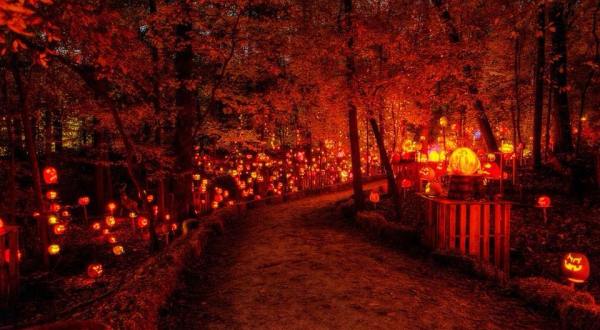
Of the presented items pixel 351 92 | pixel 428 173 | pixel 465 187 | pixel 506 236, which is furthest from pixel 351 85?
pixel 506 236

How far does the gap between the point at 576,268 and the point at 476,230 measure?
1.94 metres

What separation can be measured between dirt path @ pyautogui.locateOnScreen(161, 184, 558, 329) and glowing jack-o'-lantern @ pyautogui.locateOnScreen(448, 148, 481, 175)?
2441 mm

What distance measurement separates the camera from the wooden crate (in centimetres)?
838

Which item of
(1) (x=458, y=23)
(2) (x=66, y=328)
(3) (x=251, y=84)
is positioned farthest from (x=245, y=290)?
(3) (x=251, y=84)

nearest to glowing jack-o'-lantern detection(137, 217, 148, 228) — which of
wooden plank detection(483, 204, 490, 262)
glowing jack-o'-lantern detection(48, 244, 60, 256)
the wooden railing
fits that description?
glowing jack-o'-lantern detection(48, 244, 60, 256)

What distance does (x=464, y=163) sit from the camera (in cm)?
970

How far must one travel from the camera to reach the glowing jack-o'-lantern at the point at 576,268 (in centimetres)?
758

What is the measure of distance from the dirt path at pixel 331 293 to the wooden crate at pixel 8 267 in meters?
4.02

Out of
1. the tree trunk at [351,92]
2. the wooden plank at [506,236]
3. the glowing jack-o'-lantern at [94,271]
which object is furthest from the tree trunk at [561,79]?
the glowing jack-o'-lantern at [94,271]

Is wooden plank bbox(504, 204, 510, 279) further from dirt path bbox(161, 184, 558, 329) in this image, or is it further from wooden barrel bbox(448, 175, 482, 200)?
dirt path bbox(161, 184, 558, 329)

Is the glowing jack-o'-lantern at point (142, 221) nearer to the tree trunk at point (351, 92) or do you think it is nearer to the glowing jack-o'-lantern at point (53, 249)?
the glowing jack-o'-lantern at point (53, 249)

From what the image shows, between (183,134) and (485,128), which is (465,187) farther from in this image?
(183,134)

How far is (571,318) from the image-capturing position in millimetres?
5672

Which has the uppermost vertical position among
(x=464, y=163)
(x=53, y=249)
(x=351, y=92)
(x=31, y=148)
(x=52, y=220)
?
(x=351, y=92)
